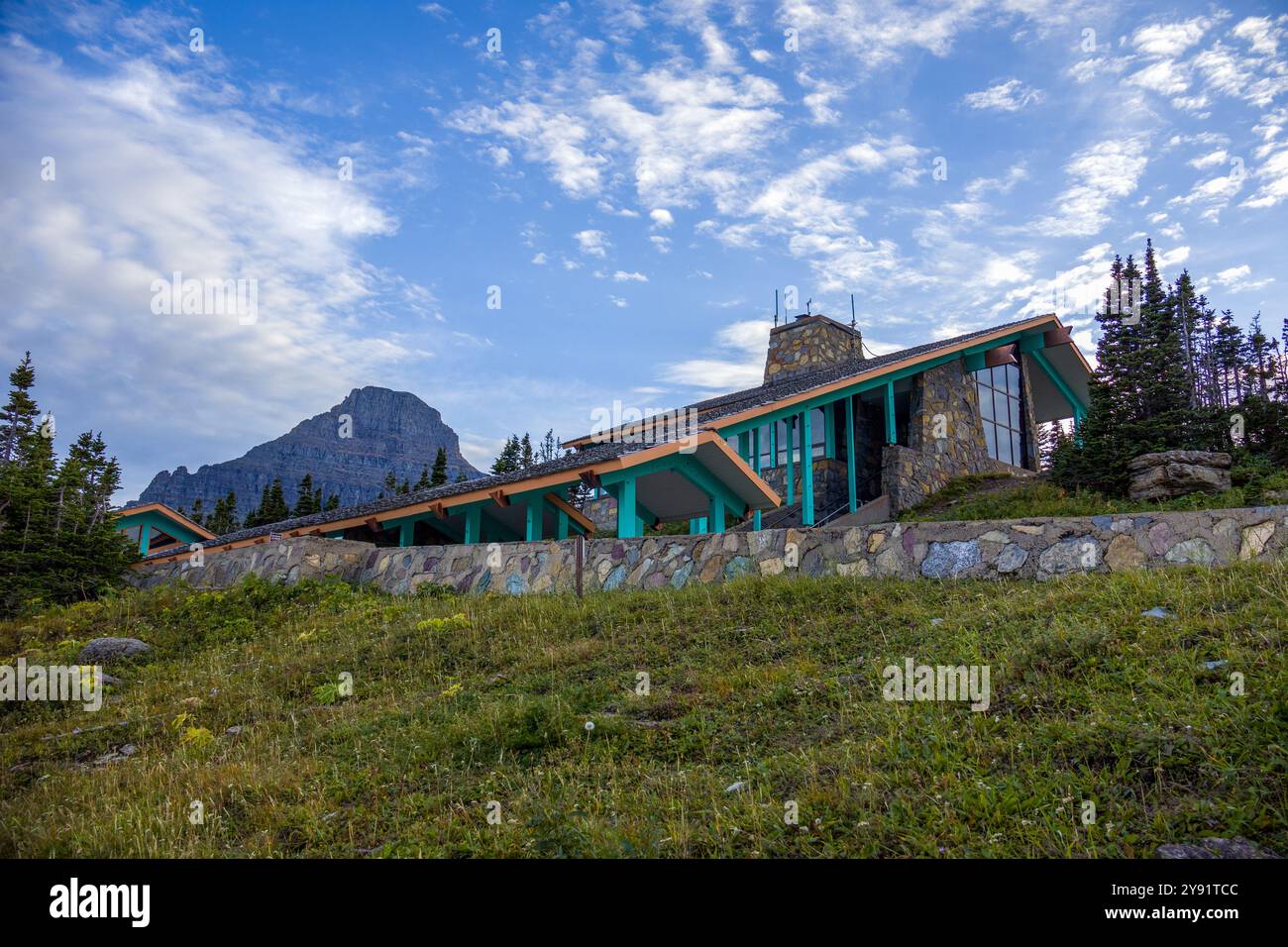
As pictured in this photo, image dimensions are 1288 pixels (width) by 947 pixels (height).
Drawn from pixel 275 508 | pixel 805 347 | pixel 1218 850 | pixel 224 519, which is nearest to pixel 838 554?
pixel 1218 850

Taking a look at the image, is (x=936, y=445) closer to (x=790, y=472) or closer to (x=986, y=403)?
Answer: (x=986, y=403)

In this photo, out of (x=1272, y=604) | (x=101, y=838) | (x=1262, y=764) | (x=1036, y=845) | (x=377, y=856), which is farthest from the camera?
(x=1272, y=604)

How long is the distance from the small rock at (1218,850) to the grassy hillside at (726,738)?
0.08m

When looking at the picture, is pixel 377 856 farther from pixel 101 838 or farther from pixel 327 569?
pixel 327 569

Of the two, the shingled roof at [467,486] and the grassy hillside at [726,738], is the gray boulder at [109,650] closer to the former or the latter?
the grassy hillside at [726,738]

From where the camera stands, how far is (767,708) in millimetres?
6480

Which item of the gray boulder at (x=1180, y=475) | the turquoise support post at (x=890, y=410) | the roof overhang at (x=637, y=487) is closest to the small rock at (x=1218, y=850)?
the roof overhang at (x=637, y=487)

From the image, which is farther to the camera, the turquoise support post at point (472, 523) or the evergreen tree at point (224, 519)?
the evergreen tree at point (224, 519)

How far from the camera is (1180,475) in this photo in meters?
16.2

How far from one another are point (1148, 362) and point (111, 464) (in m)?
30.0

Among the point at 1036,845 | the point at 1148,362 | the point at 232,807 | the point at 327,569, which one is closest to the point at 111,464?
the point at 327,569

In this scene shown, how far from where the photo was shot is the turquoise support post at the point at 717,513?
18.2 meters

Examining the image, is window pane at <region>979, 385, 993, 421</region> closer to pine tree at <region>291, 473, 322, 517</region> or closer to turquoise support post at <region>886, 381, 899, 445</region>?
turquoise support post at <region>886, 381, 899, 445</region>

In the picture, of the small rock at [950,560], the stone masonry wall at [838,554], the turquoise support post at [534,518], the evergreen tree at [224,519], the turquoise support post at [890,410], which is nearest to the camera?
the stone masonry wall at [838,554]
